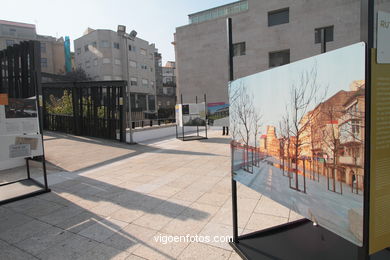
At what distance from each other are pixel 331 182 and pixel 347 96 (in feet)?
2.00

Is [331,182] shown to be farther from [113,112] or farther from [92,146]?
[113,112]

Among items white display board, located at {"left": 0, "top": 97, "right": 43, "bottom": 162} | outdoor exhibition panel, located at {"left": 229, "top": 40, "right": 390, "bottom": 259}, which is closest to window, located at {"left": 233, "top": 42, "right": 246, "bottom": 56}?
white display board, located at {"left": 0, "top": 97, "right": 43, "bottom": 162}

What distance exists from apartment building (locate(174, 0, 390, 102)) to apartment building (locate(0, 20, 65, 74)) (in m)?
31.9

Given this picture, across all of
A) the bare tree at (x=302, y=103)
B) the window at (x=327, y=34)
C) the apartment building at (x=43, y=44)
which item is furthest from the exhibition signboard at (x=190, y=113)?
the apartment building at (x=43, y=44)

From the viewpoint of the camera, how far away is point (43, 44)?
154 feet

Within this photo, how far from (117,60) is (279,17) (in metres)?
29.3

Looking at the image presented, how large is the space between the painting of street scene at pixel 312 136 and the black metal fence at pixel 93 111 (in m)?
10.2

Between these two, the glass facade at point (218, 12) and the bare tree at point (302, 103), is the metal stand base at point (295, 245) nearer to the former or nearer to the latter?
the bare tree at point (302, 103)

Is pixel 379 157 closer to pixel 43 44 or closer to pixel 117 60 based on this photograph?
pixel 117 60

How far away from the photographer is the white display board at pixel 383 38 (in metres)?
1.32

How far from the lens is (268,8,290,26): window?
82.4 feet

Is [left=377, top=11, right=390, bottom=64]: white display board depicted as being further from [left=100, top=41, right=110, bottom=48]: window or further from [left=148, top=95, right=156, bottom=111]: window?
[left=148, top=95, right=156, bottom=111]: window

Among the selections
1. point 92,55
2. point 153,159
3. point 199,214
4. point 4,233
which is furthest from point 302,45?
point 92,55

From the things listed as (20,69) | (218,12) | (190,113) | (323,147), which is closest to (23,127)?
(20,69)
